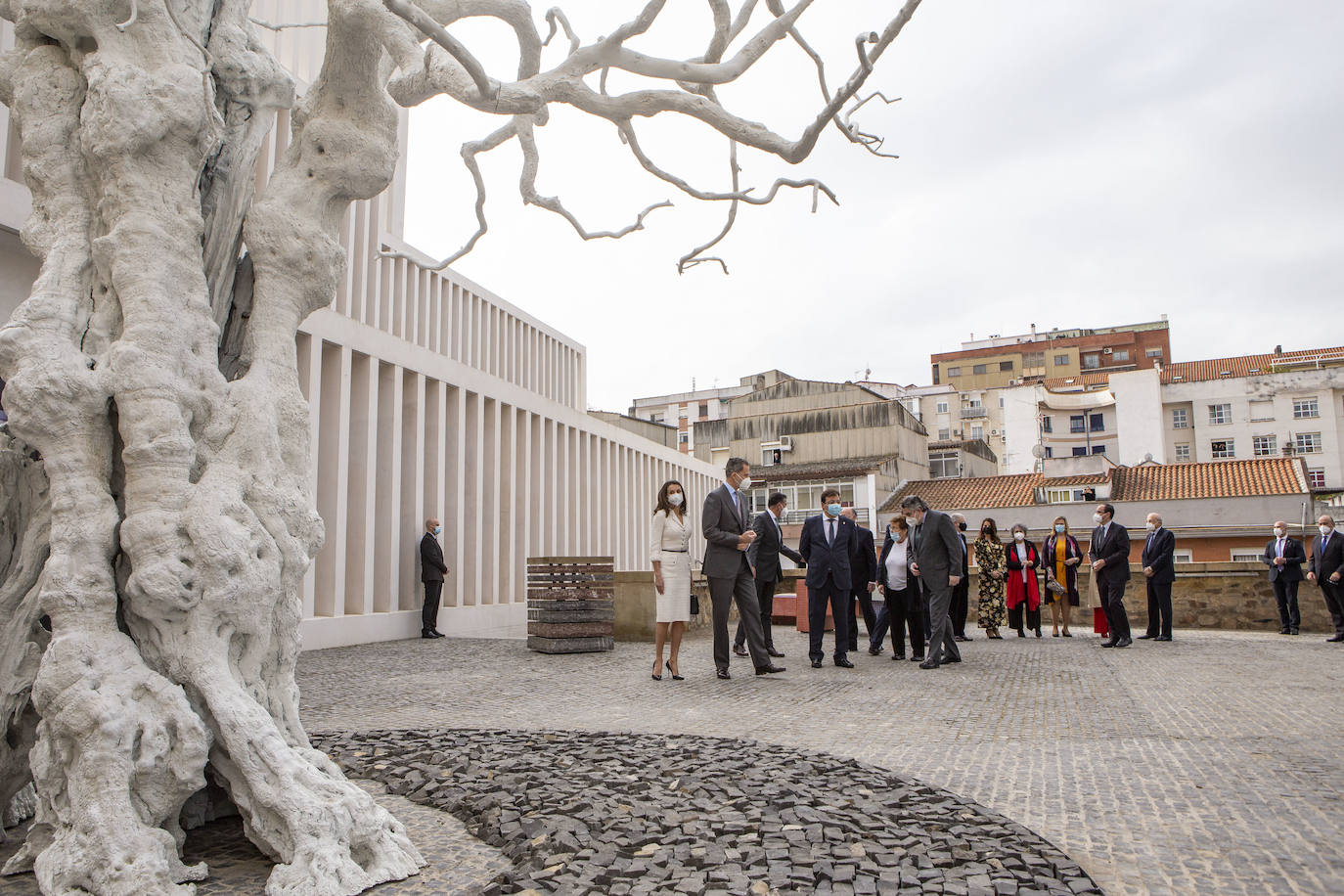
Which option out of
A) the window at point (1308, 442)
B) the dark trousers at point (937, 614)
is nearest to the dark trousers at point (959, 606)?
the dark trousers at point (937, 614)

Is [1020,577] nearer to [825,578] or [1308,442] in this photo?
[825,578]

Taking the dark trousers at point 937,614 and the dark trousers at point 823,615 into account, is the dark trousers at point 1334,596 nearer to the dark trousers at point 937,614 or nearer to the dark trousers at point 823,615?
the dark trousers at point 937,614

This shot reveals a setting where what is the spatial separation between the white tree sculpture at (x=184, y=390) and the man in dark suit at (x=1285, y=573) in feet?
42.2

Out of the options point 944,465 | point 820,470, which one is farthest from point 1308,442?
point 820,470

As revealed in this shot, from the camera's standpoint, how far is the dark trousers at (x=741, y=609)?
8.41 metres

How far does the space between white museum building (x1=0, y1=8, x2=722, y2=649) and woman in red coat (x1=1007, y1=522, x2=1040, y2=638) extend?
26.7ft

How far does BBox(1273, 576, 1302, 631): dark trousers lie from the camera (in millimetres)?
14023

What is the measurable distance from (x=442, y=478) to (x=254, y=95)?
40.0ft

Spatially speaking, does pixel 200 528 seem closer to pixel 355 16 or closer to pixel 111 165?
pixel 111 165

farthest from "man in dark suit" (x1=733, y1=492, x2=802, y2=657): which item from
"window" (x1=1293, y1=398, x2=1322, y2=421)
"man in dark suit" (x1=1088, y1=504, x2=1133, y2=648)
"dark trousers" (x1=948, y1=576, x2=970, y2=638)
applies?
"window" (x1=1293, y1=398, x2=1322, y2=421)

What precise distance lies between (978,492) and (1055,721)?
3847 cm

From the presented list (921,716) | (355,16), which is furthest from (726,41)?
(921,716)

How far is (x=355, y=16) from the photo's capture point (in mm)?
3926

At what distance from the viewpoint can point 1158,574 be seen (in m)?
12.4
